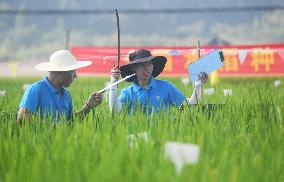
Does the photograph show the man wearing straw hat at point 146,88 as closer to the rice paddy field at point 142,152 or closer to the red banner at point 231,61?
the rice paddy field at point 142,152

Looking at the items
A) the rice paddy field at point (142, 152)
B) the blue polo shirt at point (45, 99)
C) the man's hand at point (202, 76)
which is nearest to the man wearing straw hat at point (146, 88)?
the man's hand at point (202, 76)

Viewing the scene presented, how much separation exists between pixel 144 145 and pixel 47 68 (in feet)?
5.70

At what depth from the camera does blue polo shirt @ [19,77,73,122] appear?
3.75 m

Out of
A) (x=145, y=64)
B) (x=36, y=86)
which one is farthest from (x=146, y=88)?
(x=36, y=86)

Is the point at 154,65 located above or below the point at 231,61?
below

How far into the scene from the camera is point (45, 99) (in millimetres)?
3861

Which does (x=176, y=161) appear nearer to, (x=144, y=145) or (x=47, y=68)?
(x=144, y=145)

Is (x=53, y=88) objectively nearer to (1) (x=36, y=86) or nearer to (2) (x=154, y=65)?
(1) (x=36, y=86)

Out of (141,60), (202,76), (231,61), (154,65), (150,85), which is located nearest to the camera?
(202,76)

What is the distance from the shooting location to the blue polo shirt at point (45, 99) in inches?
148

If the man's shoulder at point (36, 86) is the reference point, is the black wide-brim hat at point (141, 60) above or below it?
above

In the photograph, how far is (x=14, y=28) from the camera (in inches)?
2867

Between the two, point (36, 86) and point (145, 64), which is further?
point (145, 64)

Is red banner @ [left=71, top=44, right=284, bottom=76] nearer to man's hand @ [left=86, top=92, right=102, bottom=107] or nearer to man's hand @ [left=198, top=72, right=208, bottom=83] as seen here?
man's hand @ [left=198, top=72, right=208, bottom=83]
